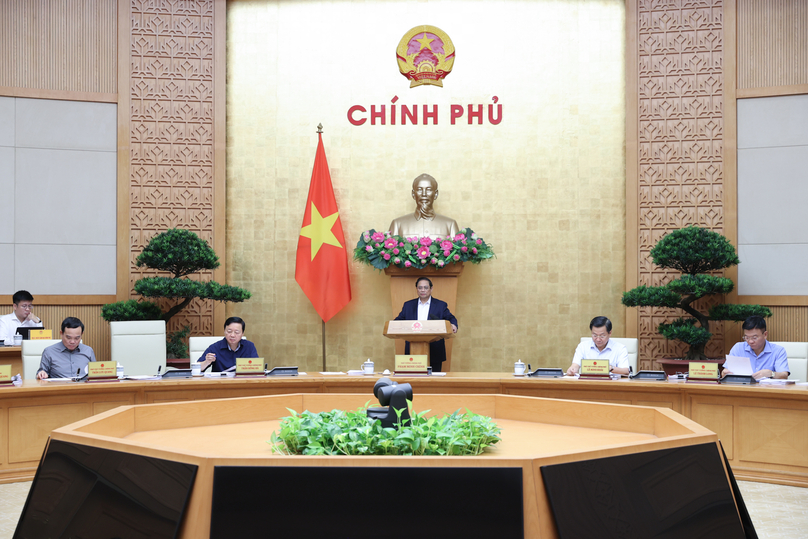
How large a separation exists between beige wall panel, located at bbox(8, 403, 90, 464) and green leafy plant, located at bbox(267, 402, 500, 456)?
9.36 feet

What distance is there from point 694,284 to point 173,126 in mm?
4967

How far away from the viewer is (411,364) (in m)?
4.58

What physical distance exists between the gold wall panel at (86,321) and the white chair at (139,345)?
1.14 meters

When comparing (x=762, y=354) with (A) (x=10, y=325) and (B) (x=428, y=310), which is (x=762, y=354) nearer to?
(B) (x=428, y=310)

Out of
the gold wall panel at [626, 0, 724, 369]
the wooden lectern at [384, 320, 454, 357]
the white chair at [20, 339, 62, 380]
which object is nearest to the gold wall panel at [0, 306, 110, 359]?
the white chair at [20, 339, 62, 380]

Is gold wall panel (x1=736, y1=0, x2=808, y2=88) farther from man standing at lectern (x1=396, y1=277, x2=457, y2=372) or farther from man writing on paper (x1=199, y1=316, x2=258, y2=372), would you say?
man writing on paper (x1=199, y1=316, x2=258, y2=372)

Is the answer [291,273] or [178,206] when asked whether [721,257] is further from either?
[178,206]

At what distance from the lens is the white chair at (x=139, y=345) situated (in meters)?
5.43

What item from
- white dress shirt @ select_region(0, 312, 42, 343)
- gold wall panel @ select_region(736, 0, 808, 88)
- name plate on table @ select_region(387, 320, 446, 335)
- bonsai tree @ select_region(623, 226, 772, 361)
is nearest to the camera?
name plate on table @ select_region(387, 320, 446, 335)

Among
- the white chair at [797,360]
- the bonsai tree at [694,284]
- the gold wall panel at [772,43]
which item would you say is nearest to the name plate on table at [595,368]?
the white chair at [797,360]

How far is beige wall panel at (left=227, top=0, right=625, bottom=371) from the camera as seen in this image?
679 cm

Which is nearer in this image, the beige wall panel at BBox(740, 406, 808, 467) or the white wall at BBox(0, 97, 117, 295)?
the beige wall panel at BBox(740, 406, 808, 467)

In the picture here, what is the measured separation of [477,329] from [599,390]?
2.55 meters

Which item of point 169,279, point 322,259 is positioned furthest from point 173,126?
point 322,259
